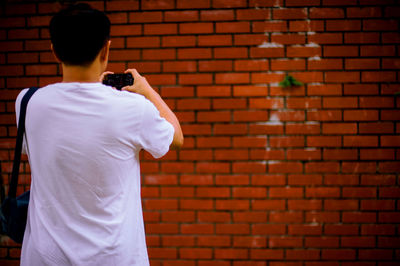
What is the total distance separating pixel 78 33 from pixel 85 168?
50 centimetres

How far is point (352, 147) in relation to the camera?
233cm

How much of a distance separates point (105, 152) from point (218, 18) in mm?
1690

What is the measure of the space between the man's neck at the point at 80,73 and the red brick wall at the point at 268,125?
1.24 meters

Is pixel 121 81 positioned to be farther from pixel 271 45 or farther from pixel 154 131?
pixel 271 45

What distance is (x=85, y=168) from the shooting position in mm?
1080

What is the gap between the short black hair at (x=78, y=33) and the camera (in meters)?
1.05

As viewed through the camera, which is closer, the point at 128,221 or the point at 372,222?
the point at 128,221

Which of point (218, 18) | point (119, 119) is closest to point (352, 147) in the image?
point (218, 18)

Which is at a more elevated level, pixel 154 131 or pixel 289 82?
pixel 289 82

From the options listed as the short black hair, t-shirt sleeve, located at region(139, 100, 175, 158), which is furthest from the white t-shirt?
the short black hair

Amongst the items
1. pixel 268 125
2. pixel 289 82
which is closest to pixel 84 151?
pixel 268 125

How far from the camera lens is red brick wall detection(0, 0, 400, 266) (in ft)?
7.59

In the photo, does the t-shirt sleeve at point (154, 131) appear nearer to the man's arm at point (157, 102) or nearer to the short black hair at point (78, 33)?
the man's arm at point (157, 102)

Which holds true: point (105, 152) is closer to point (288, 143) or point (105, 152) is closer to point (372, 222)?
point (288, 143)
